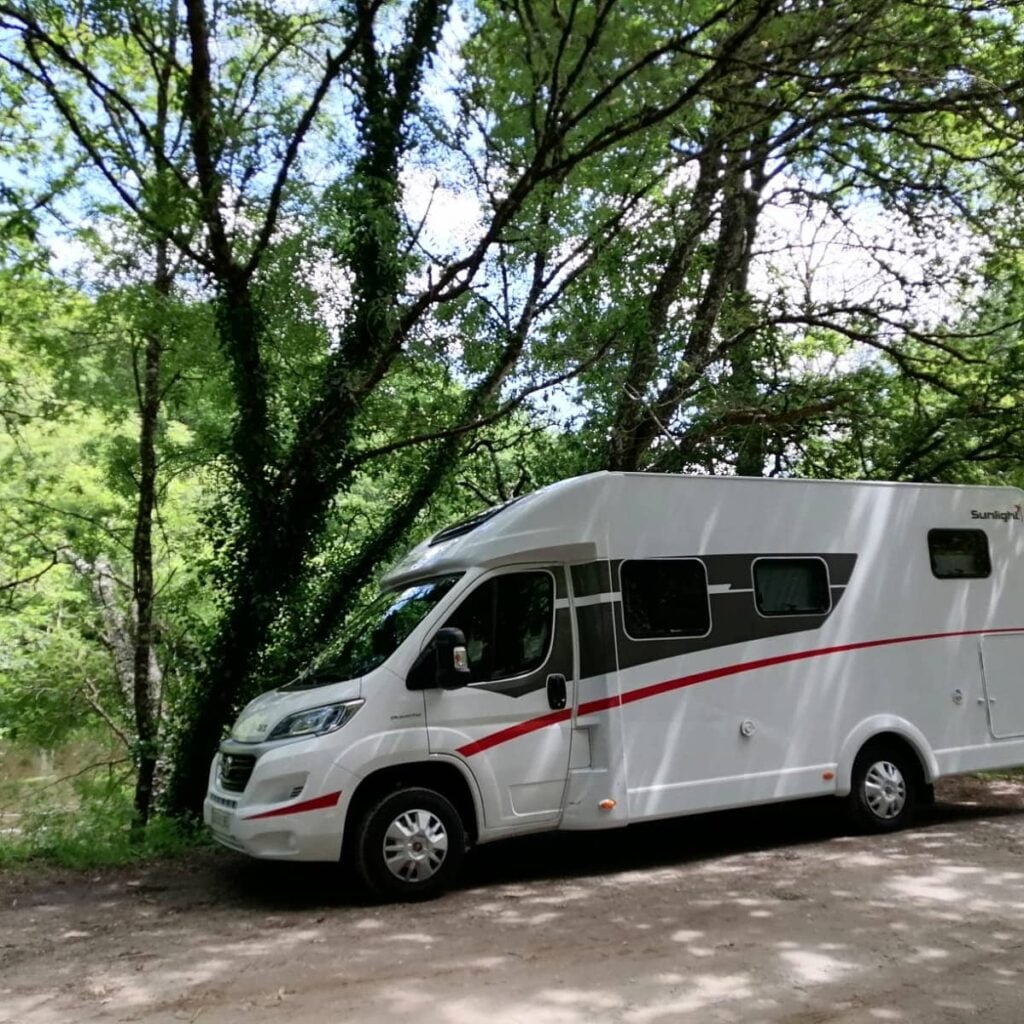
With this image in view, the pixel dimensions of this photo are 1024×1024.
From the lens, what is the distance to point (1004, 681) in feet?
28.5

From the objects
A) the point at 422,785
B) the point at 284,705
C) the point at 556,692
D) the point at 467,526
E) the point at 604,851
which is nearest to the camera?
the point at 422,785

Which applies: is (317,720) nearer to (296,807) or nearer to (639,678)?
(296,807)

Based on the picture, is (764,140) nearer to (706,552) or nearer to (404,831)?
(706,552)

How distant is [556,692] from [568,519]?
127cm

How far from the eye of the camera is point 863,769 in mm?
7984

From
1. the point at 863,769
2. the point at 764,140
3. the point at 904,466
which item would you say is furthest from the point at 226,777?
the point at 904,466

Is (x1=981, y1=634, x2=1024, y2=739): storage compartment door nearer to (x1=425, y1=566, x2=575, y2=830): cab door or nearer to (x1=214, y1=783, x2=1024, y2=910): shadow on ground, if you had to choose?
(x1=214, y1=783, x2=1024, y2=910): shadow on ground

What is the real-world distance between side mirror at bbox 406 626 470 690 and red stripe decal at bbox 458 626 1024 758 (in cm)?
45

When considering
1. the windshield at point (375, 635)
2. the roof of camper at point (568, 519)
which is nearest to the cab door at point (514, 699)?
the roof of camper at point (568, 519)

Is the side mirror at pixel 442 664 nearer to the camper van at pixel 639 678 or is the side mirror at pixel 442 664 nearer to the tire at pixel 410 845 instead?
the camper van at pixel 639 678

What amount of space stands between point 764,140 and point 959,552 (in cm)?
480

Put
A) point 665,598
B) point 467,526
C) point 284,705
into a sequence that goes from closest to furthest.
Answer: point 284,705, point 665,598, point 467,526

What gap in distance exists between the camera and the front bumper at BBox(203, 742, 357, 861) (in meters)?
6.03

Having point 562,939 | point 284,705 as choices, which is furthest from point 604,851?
point 284,705
